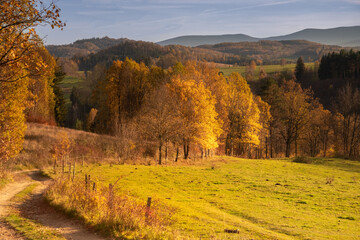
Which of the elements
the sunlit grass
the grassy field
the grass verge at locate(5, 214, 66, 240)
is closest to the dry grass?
the grassy field

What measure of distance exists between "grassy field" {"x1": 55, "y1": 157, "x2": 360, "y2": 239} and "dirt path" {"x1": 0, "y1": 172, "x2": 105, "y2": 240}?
4.38 metres

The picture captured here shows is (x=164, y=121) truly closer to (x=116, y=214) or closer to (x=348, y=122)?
(x=116, y=214)

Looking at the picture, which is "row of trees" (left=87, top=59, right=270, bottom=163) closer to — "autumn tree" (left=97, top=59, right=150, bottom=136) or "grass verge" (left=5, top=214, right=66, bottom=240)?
"autumn tree" (left=97, top=59, right=150, bottom=136)

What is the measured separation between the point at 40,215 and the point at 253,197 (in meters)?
16.8

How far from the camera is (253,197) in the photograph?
976 inches

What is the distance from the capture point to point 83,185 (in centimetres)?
1950

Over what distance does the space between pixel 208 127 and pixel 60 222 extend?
2913cm

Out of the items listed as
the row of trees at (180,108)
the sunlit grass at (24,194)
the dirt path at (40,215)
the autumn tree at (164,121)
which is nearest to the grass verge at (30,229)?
the dirt path at (40,215)

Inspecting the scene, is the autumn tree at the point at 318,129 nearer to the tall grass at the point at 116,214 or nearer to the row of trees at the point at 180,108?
the row of trees at the point at 180,108

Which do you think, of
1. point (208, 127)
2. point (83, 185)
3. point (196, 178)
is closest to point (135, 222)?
point (83, 185)

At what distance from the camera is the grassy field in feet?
52.2

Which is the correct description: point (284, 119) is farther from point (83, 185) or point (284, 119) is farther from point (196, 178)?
point (83, 185)

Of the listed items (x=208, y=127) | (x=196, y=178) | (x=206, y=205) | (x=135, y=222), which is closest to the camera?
(x=135, y=222)

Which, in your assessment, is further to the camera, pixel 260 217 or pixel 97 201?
pixel 260 217
